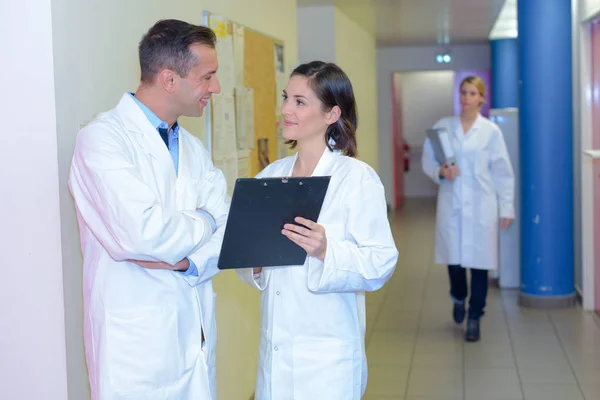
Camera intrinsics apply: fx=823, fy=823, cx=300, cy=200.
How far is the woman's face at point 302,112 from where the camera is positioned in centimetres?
241

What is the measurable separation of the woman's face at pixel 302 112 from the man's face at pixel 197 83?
233mm

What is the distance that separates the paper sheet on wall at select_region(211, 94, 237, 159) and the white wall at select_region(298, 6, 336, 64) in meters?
4.22

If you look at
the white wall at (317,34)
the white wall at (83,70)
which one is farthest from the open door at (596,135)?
the white wall at (83,70)

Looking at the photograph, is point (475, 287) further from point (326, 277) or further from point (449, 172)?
point (326, 277)

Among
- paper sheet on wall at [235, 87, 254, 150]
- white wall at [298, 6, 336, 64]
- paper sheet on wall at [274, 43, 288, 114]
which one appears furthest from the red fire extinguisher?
paper sheet on wall at [235, 87, 254, 150]

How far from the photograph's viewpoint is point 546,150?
6.30 metres

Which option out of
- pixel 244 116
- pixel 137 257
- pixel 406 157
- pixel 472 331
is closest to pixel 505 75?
pixel 406 157

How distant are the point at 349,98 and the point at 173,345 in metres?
0.89

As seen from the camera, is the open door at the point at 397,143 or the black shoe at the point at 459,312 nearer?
the black shoe at the point at 459,312

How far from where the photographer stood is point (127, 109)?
224 cm

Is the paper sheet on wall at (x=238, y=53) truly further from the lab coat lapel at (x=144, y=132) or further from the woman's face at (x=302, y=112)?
the lab coat lapel at (x=144, y=132)

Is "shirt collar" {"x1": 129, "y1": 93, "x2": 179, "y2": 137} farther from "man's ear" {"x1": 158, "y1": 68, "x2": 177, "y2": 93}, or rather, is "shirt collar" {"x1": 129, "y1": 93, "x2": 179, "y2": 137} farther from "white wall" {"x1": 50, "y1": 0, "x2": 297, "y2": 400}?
"white wall" {"x1": 50, "y1": 0, "x2": 297, "y2": 400}

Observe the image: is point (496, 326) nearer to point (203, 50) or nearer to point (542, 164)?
point (542, 164)

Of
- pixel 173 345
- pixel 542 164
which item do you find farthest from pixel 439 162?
pixel 173 345
